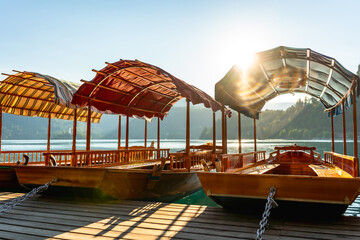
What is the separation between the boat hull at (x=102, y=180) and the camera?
6.16 meters

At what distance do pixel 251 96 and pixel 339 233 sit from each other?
251 inches

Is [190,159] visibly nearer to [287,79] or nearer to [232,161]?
[232,161]

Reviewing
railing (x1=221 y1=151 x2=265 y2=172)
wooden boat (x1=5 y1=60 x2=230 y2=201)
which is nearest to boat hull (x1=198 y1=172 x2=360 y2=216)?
railing (x1=221 y1=151 x2=265 y2=172)

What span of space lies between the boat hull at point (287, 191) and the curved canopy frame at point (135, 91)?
3181 millimetres

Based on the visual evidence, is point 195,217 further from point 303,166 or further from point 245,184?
point 303,166

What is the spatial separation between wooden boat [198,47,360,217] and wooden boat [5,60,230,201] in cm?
127

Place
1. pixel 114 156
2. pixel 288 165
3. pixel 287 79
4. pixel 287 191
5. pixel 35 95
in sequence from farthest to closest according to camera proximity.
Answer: pixel 35 95 → pixel 114 156 → pixel 288 165 → pixel 287 79 → pixel 287 191

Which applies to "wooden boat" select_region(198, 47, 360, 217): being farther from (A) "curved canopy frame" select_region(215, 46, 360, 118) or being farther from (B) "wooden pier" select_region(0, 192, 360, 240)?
(B) "wooden pier" select_region(0, 192, 360, 240)

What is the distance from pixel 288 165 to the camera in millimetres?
9461

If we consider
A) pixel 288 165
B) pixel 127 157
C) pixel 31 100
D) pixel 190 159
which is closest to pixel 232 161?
pixel 190 159

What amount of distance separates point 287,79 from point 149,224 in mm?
6446

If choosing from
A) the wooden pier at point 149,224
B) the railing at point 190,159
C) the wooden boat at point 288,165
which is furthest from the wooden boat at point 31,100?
the wooden boat at point 288,165

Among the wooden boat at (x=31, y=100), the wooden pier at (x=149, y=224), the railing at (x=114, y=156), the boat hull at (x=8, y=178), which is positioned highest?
the wooden boat at (x=31, y=100)

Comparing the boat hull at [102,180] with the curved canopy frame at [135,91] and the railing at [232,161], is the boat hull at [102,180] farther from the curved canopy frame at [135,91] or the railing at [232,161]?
the curved canopy frame at [135,91]
